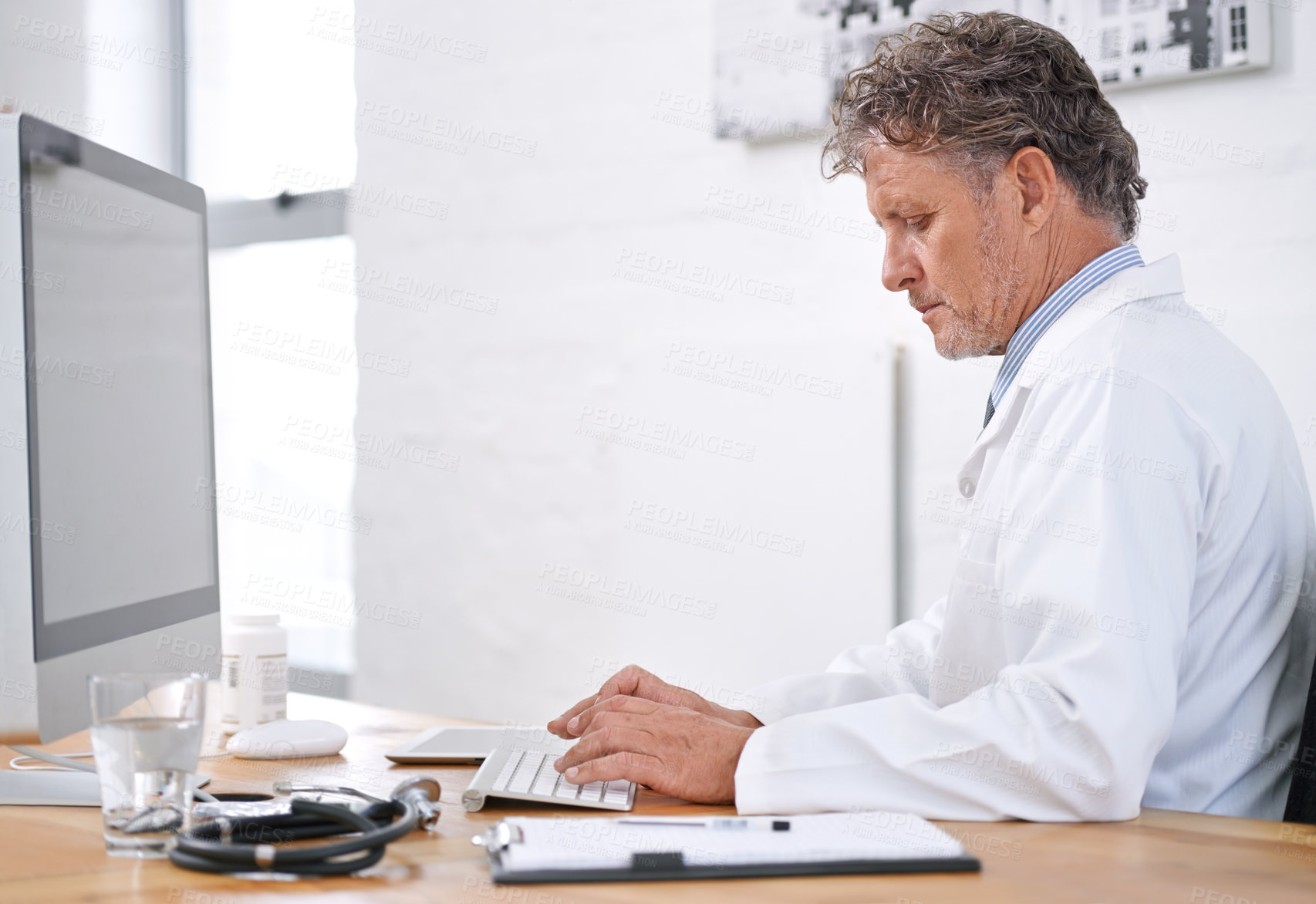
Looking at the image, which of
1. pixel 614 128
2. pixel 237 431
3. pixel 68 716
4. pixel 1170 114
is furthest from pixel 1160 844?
pixel 237 431

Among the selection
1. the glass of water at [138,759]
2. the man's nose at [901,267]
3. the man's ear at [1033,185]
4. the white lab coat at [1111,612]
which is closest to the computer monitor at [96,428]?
the glass of water at [138,759]

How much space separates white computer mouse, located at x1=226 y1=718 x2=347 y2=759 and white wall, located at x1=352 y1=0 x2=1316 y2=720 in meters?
1.15

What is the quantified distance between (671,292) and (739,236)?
19cm

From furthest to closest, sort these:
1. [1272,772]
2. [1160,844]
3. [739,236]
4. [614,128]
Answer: [614,128] → [739,236] → [1272,772] → [1160,844]

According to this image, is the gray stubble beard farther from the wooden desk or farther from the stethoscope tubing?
the stethoscope tubing

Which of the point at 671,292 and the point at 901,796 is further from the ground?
the point at 671,292

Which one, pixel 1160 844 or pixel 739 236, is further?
pixel 739 236

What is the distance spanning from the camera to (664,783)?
996 mm

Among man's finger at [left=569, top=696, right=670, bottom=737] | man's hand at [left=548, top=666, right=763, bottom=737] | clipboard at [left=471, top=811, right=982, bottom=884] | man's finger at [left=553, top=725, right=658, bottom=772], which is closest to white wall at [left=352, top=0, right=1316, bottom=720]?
man's hand at [left=548, top=666, right=763, bottom=737]

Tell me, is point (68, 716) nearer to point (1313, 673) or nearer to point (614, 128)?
point (1313, 673)

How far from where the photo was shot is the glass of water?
84cm

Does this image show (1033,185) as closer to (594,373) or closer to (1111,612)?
(1111,612)

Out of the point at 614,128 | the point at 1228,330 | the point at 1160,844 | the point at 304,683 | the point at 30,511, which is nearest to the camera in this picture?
the point at 1160,844

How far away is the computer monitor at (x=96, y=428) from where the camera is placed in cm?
98
